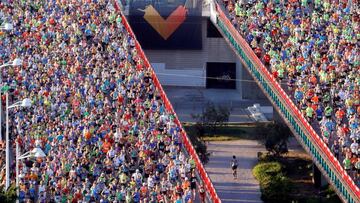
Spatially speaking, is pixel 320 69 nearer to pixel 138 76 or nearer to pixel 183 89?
pixel 138 76

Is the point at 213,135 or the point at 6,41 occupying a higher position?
the point at 6,41

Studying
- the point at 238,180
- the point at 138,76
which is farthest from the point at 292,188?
the point at 138,76

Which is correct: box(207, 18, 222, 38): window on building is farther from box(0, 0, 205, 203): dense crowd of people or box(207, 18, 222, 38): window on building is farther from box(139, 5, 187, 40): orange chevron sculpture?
box(0, 0, 205, 203): dense crowd of people

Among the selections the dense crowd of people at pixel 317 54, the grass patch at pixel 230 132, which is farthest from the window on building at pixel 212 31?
the grass patch at pixel 230 132

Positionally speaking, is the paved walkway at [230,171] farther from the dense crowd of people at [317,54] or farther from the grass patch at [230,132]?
the dense crowd of people at [317,54]

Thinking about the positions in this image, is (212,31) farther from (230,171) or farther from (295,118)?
(295,118)
